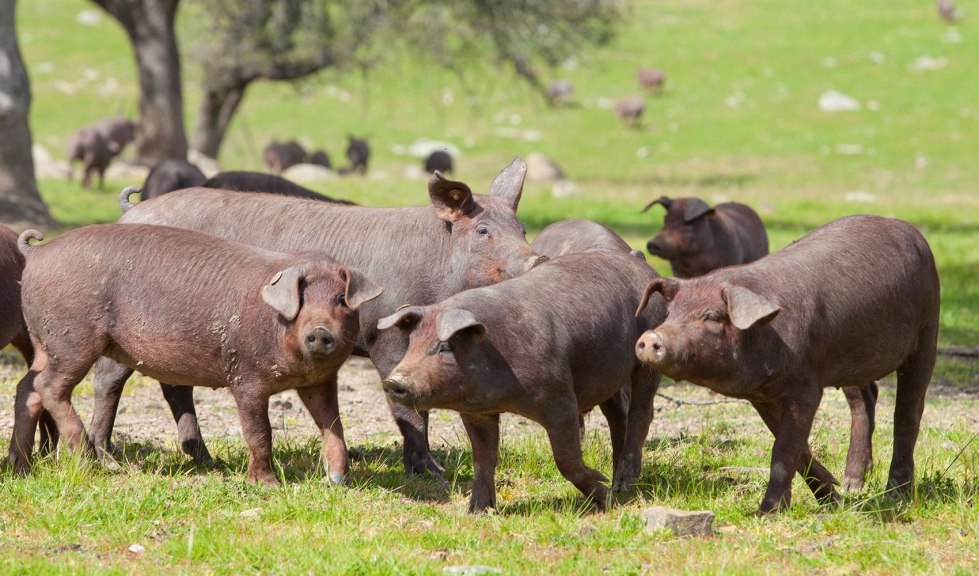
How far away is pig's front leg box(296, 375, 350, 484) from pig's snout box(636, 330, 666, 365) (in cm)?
167

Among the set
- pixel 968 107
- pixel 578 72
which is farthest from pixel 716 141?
pixel 578 72

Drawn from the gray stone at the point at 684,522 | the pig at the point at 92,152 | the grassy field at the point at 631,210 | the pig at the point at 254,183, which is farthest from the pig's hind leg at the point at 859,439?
the pig at the point at 92,152

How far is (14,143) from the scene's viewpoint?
1241 centimetres

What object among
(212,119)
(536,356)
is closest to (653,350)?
(536,356)

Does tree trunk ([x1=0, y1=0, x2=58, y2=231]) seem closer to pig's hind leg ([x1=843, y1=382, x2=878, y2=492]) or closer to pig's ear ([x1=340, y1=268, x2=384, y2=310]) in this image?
pig's ear ([x1=340, y1=268, x2=384, y2=310])

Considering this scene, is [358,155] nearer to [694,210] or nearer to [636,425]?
[694,210]

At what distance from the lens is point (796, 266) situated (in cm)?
470

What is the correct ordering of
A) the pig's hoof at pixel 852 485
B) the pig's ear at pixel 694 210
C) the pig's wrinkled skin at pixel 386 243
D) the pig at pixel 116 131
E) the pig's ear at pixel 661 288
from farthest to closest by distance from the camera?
the pig at pixel 116 131
the pig's ear at pixel 694 210
the pig's wrinkled skin at pixel 386 243
the pig's hoof at pixel 852 485
the pig's ear at pixel 661 288

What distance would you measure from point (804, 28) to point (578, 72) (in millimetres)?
9527

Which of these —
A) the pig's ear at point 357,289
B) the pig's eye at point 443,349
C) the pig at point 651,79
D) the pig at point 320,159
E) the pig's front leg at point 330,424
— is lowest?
the pig at point 651,79

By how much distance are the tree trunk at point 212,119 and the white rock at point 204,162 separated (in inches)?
11.7

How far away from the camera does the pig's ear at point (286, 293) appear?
478 centimetres

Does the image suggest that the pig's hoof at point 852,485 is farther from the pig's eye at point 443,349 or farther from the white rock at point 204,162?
the white rock at point 204,162

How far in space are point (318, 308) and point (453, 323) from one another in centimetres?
83
